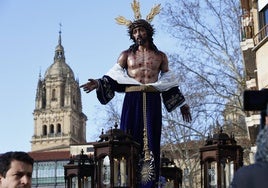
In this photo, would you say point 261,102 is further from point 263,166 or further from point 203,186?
point 203,186

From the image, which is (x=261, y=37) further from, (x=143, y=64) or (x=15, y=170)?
(x=15, y=170)

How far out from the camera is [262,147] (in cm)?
Answer: 262

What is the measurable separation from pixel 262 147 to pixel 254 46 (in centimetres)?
1580

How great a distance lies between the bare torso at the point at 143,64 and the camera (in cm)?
916

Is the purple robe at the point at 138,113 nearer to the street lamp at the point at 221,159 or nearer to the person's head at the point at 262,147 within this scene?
the street lamp at the point at 221,159

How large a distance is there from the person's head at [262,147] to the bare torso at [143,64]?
648cm

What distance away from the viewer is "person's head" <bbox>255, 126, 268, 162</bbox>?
2609mm

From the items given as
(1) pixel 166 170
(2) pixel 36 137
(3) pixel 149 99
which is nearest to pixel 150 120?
(3) pixel 149 99

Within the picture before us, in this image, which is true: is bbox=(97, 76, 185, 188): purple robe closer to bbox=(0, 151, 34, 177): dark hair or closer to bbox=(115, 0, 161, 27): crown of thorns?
bbox=(115, 0, 161, 27): crown of thorns

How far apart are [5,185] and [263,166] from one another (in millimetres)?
1912

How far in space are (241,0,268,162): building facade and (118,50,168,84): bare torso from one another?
7.78m

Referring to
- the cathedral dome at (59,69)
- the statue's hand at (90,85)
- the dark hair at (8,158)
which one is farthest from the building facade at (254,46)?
the cathedral dome at (59,69)

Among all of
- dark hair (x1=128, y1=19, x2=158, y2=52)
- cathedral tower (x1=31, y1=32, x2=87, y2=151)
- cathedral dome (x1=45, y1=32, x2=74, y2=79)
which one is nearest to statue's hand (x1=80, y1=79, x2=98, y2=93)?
dark hair (x1=128, y1=19, x2=158, y2=52)

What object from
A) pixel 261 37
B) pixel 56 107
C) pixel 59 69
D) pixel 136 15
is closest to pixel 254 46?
pixel 261 37
